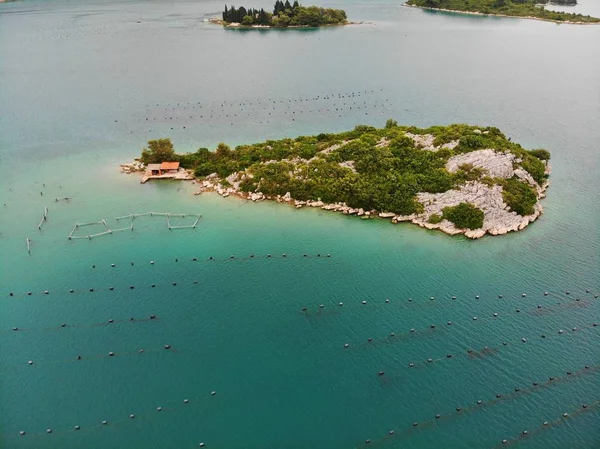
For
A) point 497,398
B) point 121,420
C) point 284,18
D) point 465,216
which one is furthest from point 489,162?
point 284,18

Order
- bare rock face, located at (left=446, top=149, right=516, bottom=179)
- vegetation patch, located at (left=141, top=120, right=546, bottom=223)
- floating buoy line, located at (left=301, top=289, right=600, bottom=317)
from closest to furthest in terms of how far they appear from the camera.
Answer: floating buoy line, located at (left=301, top=289, right=600, bottom=317)
vegetation patch, located at (left=141, top=120, right=546, bottom=223)
bare rock face, located at (left=446, top=149, right=516, bottom=179)

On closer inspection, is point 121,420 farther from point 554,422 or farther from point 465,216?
point 465,216

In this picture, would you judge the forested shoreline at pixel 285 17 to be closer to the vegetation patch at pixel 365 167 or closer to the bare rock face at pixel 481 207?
the vegetation patch at pixel 365 167

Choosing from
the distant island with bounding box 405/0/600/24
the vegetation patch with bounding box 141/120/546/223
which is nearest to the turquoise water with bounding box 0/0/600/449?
the vegetation patch with bounding box 141/120/546/223

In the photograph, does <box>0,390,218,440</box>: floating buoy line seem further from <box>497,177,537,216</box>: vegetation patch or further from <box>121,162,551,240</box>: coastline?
<box>497,177,537,216</box>: vegetation patch

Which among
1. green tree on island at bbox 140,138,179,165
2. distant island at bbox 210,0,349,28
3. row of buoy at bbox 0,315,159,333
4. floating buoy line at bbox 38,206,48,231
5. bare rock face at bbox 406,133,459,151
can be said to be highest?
distant island at bbox 210,0,349,28

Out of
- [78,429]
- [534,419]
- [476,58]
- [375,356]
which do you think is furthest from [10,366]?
[476,58]

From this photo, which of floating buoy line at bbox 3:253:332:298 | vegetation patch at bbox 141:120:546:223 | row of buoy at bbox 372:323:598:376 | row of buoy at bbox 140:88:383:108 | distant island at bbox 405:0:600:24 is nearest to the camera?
row of buoy at bbox 372:323:598:376

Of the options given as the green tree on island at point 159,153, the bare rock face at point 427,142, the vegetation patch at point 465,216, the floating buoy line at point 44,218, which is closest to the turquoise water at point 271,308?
the floating buoy line at point 44,218
